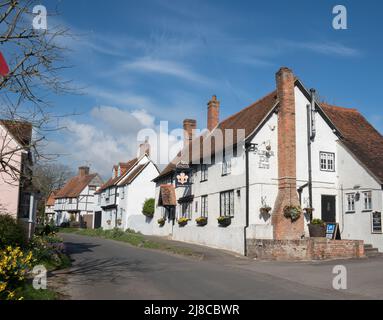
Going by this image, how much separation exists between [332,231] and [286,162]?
4.34 meters

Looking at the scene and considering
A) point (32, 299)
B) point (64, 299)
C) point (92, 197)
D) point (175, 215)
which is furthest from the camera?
point (92, 197)

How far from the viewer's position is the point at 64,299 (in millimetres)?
10523

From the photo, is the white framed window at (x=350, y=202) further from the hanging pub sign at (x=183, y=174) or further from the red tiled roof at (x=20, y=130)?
the red tiled roof at (x=20, y=130)

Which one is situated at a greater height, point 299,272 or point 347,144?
point 347,144

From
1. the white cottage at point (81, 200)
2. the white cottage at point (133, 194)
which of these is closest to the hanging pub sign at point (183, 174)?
the white cottage at point (133, 194)

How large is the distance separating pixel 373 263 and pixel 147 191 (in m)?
31.7

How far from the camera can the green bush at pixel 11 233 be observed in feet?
53.7

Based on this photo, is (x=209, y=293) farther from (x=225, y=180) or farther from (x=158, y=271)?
(x=225, y=180)

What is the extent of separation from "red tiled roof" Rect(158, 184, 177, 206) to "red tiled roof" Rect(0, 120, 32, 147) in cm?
2487

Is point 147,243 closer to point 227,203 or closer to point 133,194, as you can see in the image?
point 227,203

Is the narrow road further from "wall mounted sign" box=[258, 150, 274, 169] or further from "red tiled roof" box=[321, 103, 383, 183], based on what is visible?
"red tiled roof" box=[321, 103, 383, 183]

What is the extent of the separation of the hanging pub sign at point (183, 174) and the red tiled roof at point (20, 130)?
2165cm

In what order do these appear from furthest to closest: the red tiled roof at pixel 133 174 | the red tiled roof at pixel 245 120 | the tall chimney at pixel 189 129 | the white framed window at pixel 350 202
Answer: the red tiled roof at pixel 133 174 → the tall chimney at pixel 189 129 → the red tiled roof at pixel 245 120 → the white framed window at pixel 350 202
